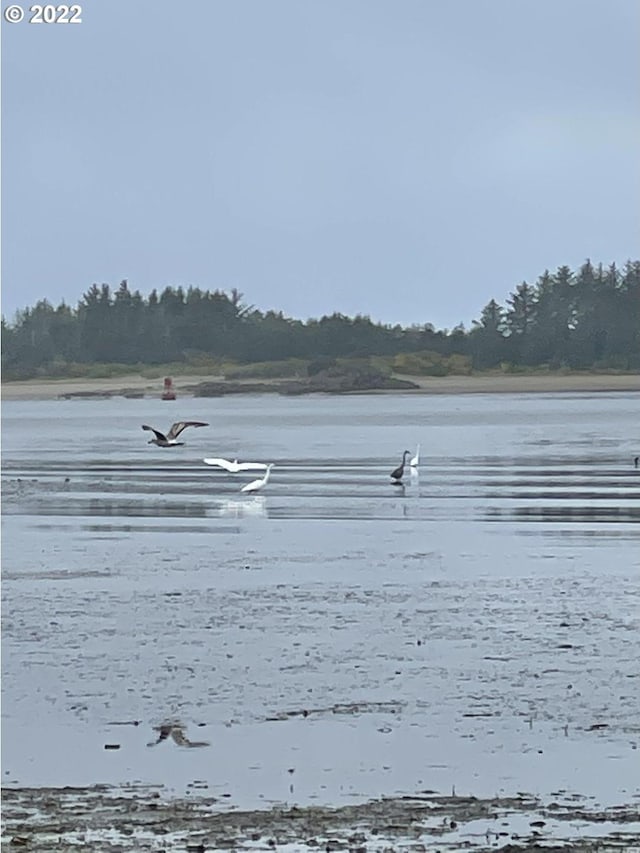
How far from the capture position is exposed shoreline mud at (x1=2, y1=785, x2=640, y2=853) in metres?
6.98

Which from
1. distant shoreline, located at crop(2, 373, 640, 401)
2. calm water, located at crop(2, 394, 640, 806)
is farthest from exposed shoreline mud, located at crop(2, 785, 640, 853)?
distant shoreline, located at crop(2, 373, 640, 401)

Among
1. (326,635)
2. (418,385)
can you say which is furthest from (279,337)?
(326,635)

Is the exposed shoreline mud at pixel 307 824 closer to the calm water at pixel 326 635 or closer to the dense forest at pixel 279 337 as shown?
the calm water at pixel 326 635

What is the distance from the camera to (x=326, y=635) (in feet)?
40.3

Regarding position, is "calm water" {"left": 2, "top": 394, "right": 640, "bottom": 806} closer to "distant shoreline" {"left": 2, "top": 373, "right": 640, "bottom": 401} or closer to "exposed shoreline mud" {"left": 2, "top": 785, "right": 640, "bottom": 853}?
"exposed shoreline mud" {"left": 2, "top": 785, "right": 640, "bottom": 853}

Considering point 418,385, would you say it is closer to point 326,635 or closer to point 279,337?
point 279,337

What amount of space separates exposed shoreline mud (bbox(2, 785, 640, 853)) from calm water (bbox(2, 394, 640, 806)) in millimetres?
261

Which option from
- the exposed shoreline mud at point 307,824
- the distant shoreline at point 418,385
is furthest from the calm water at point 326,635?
the distant shoreline at point 418,385

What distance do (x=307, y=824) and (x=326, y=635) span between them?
4946 mm

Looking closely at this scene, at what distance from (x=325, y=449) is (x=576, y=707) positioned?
28578 mm

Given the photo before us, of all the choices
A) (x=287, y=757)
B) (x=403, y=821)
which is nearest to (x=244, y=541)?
(x=287, y=757)

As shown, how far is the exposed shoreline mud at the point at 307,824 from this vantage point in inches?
275

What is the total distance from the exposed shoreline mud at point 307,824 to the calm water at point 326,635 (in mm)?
261

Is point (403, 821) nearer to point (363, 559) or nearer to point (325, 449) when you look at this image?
point (363, 559)
